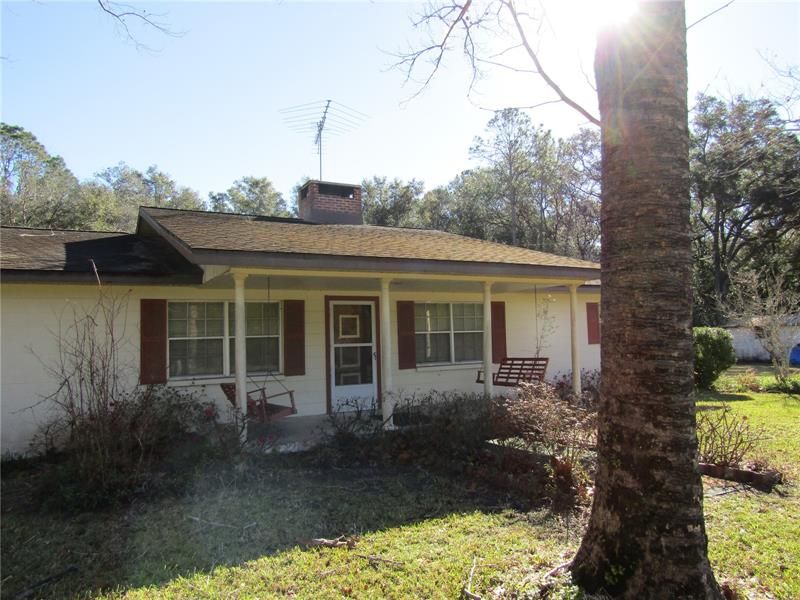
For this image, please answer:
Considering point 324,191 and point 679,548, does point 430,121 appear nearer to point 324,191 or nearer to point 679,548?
point 324,191

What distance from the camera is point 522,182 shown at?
3341cm

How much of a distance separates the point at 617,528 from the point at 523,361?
23.0ft

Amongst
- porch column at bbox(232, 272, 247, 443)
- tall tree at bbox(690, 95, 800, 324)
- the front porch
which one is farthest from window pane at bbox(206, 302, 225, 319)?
tall tree at bbox(690, 95, 800, 324)

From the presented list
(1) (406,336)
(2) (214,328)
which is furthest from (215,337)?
A: (1) (406,336)

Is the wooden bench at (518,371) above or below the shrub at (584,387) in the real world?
above

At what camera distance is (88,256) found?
783 cm

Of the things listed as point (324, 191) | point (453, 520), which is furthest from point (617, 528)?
point (324, 191)

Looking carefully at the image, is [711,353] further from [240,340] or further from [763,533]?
[240,340]

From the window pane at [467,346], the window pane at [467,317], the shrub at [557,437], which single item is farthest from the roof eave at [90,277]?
the window pane at [467,346]

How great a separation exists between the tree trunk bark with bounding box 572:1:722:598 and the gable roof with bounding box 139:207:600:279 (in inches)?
163

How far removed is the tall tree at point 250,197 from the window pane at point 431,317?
1404 inches

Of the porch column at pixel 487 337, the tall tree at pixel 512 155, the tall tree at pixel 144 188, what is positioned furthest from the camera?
the tall tree at pixel 144 188

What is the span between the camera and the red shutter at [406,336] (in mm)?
10048

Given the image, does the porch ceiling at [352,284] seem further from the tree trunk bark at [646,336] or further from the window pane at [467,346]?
the tree trunk bark at [646,336]
